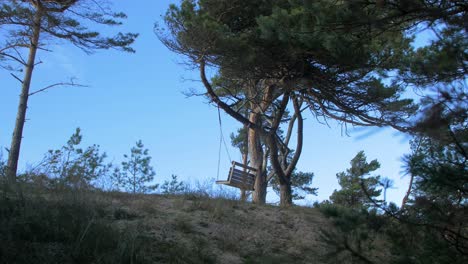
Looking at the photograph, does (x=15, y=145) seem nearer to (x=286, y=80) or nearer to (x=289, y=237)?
(x=286, y=80)

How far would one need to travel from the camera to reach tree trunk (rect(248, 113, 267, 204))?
15969 mm

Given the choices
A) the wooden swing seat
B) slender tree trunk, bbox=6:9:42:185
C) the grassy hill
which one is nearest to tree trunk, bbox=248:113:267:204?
the wooden swing seat

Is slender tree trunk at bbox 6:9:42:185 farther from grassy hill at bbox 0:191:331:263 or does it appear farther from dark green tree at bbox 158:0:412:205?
grassy hill at bbox 0:191:331:263

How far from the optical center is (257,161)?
659 inches


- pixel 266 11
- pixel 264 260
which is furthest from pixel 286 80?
pixel 264 260

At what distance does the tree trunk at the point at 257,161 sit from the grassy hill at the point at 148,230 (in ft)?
18.2

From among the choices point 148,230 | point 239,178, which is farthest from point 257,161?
point 148,230

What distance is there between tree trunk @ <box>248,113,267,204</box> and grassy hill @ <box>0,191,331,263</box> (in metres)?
5.55

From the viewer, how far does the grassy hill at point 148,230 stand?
6250 mm

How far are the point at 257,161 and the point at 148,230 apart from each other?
9347 millimetres

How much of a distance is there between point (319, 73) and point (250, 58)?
6.61ft

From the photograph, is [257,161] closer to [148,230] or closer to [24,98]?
[24,98]

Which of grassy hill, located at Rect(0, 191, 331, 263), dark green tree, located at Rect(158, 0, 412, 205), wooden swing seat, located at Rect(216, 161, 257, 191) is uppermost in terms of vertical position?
dark green tree, located at Rect(158, 0, 412, 205)

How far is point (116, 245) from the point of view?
6484 mm
